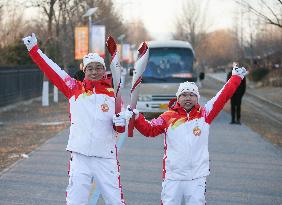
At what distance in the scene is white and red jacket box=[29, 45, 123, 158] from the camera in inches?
218

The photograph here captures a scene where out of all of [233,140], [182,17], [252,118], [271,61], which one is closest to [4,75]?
[252,118]

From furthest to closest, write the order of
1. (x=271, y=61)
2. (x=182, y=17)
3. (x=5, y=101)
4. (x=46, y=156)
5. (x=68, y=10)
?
(x=182, y=17) < (x=271, y=61) < (x=68, y=10) < (x=5, y=101) < (x=46, y=156)

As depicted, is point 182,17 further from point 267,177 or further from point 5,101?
point 267,177

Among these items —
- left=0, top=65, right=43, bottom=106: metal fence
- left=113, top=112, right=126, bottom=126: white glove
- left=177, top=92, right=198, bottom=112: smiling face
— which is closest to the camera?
left=113, top=112, right=126, bottom=126: white glove

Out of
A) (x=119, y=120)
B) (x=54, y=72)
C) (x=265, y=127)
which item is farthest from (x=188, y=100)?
(x=265, y=127)

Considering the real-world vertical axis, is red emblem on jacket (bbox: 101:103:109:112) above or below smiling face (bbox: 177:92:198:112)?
below

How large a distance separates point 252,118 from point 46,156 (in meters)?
9.89

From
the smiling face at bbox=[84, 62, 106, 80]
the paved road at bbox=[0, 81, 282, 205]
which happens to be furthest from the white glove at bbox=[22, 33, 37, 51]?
the paved road at bbox=[0, 81, 282, 205]

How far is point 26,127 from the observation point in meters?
15.7

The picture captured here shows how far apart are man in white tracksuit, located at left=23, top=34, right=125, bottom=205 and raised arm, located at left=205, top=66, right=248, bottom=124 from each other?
35.2 inches

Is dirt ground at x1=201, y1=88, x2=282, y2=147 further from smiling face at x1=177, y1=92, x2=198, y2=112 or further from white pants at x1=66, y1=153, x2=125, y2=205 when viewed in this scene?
white pants at x1=66, y1=153, x2=125, y2=205

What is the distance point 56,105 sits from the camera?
24.3 m

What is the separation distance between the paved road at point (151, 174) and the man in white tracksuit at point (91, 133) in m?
1.76

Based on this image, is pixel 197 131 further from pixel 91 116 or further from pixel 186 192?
pixel 91 116
